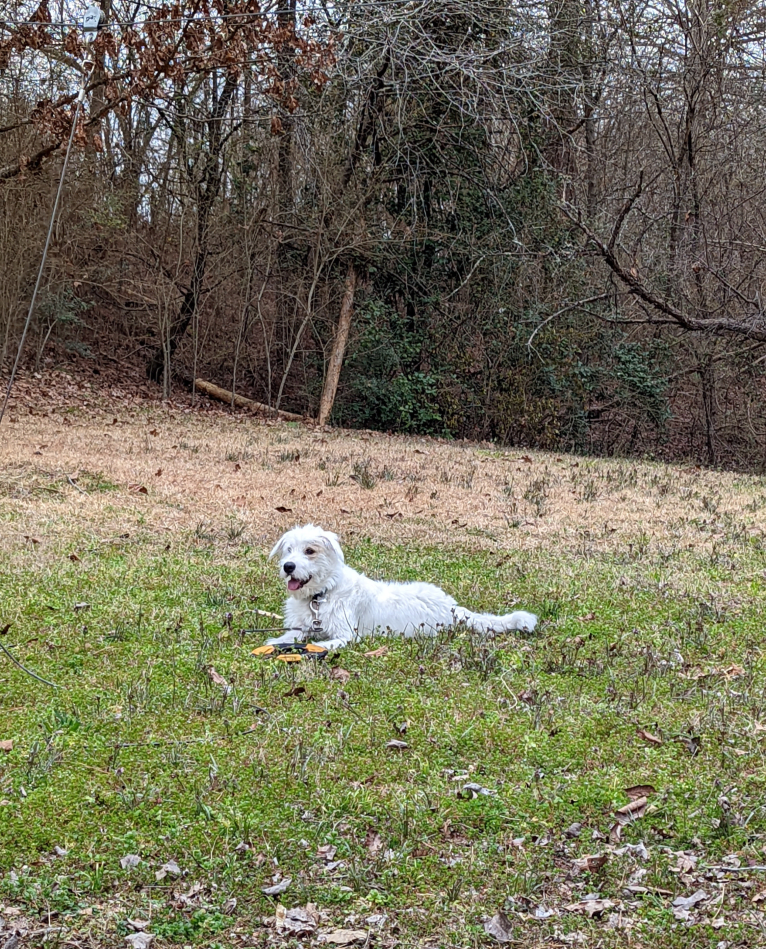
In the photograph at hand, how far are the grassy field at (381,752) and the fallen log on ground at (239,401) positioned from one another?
10902 mm

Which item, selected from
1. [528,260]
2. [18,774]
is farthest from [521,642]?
[528,260]

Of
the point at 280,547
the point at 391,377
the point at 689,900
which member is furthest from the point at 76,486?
the point at 391,377

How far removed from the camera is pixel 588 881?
3.72 metres

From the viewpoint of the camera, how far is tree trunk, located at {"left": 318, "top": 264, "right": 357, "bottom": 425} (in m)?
19.6

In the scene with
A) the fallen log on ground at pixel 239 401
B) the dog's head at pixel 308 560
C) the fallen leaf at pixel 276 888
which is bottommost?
the fallen leaf at pixel 276 888

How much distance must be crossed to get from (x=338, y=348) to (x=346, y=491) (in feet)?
28.6

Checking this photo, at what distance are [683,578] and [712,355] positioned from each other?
45.4 ft

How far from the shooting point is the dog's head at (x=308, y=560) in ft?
20.1

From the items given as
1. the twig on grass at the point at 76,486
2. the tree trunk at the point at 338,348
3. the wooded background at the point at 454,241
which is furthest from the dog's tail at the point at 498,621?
the tree trunk at the point at 338,348

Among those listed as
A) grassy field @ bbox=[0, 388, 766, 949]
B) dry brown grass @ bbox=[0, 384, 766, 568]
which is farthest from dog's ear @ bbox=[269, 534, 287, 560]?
dry brown grass @ bbox=[0, 384, 766, 568]

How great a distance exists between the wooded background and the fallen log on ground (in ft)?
1.14

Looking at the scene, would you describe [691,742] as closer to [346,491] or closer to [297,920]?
[297,920]

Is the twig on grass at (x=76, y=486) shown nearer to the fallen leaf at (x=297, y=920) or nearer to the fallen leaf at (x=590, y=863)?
the fallen leaf at (x=297, y=920)

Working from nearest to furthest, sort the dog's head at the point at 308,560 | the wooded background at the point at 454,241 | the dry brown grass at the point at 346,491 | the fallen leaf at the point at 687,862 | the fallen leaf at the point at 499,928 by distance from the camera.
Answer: the fallen leaf at the point at 499,928, the fallen leaf at the point at 687,862, the dog's head at the point at 308,560, the dry brown grass at the point at 346,491, the wooded background at the point at 454,241
